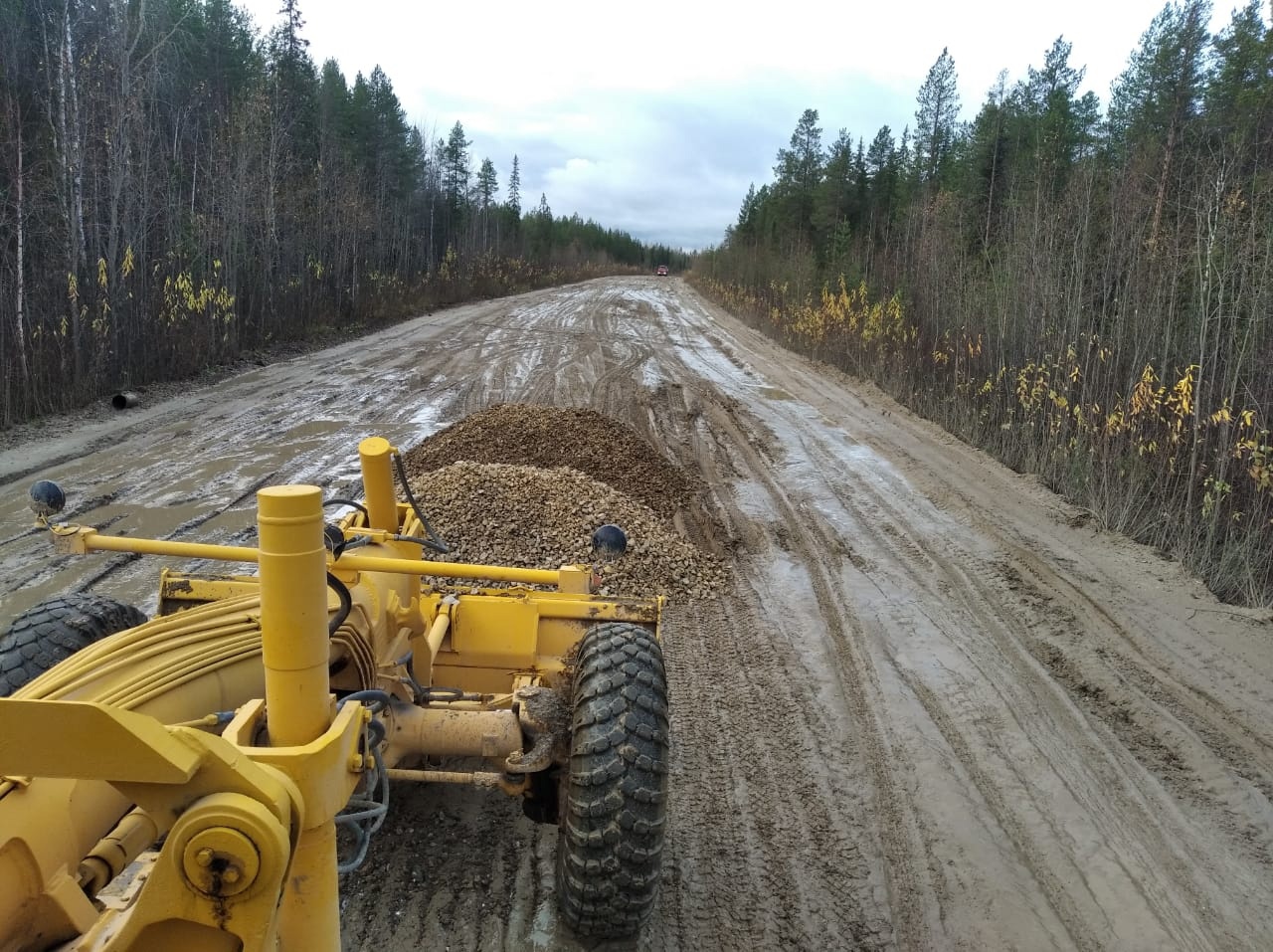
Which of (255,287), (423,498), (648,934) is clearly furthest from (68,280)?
(648,934)

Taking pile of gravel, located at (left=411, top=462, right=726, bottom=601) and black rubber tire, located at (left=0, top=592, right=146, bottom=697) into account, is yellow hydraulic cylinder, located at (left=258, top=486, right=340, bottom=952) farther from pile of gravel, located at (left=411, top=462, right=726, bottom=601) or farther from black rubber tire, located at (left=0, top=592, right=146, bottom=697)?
pile of gravel, located at (left=411, top=462, right=726, bottom=601)

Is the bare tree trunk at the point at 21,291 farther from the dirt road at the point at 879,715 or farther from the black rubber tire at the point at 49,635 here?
the black rubber tire at the point at 49,635

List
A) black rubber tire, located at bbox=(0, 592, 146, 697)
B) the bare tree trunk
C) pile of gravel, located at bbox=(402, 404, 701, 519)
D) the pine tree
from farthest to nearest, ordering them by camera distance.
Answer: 1. the pine tree
2. the bare tree trunk
3. pile of gravel, located at bbox=(402, 404, 701, 519)
4. black rubber tire, located at bbox=(0, 592, 146, 697)

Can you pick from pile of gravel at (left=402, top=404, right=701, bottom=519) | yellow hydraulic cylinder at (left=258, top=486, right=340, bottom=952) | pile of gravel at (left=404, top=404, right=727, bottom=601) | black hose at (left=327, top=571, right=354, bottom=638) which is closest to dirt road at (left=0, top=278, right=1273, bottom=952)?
pile of gravel at (left=404, top=404, right=727, bottom=601)

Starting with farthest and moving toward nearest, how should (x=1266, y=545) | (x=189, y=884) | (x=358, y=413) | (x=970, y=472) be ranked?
(x=358, y=413)
(x=970, y=472)
(x=1266, y=545)
(x=189, y=884)

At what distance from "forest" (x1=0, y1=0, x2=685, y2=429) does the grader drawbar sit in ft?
33.6

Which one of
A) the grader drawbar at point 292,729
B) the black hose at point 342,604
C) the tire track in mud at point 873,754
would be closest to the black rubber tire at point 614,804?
the grader drawbar at point 292,729

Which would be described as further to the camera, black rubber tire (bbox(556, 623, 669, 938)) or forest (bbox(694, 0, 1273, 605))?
forest (bbox(694, 0, 1273, 605))

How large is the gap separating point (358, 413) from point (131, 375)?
417 cm

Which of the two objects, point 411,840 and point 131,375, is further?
point 131,375

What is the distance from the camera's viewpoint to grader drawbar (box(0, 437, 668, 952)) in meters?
1.51

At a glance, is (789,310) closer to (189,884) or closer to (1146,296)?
(1146,296)

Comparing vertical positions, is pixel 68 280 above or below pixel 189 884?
above

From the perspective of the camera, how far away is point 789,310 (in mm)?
27203
